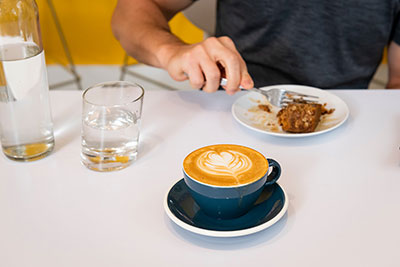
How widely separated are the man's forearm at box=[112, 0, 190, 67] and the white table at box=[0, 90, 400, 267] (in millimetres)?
222

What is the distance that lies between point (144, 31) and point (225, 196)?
29.6 inches

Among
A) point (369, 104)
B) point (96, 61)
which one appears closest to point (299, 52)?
point (369, 104)

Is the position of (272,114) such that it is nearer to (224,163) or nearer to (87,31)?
(224,163)

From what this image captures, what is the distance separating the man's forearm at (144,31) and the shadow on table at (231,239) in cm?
56

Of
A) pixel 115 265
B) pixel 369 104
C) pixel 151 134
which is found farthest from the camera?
pixel 369 104

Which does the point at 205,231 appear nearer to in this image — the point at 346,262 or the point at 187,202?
the point at 187,202

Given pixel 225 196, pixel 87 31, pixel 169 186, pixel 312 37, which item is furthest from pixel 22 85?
pixel 87 31

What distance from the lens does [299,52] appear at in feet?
4.86

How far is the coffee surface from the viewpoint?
2.28 ft

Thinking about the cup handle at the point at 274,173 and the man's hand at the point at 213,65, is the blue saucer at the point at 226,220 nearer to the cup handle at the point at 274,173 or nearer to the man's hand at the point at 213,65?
the cup handle at the point at 274,173

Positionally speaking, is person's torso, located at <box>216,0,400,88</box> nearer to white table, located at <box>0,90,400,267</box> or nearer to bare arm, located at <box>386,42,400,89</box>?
bare arm, located at <box>386,42,400,89</box>

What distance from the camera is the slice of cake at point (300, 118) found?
98 cm

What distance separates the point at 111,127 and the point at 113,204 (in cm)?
15

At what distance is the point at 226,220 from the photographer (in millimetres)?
728
